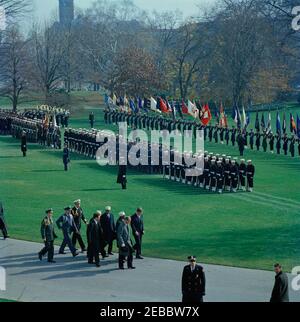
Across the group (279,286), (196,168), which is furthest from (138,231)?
(196,168)

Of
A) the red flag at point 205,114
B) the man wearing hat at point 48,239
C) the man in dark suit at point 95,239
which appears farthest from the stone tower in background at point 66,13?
the man in dark suit at point 95,239

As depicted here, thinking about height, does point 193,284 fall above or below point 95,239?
below

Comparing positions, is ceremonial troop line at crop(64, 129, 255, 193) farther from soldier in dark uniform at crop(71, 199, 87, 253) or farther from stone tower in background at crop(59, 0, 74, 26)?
stone tower in background at crop(59, 0, 74, 26)

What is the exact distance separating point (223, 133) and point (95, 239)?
2717 centimetres

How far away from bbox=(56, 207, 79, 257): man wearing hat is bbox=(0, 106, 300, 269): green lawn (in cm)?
155

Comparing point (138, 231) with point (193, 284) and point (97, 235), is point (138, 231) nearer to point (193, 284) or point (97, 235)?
point (97, 235)

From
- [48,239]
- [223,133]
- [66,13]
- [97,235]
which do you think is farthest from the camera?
[66,13]

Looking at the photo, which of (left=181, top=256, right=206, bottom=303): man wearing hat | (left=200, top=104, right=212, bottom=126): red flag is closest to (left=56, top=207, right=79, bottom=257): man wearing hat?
(left=181, top=256, right=206, bottom=303): man wearing hat

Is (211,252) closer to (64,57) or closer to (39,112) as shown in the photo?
(39,112)

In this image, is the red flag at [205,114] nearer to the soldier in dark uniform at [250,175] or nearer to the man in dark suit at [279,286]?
the soldier in dark uniform at [250,175]

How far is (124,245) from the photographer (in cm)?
1775

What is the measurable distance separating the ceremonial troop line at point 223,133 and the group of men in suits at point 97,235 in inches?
763

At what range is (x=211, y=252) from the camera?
1908cm
